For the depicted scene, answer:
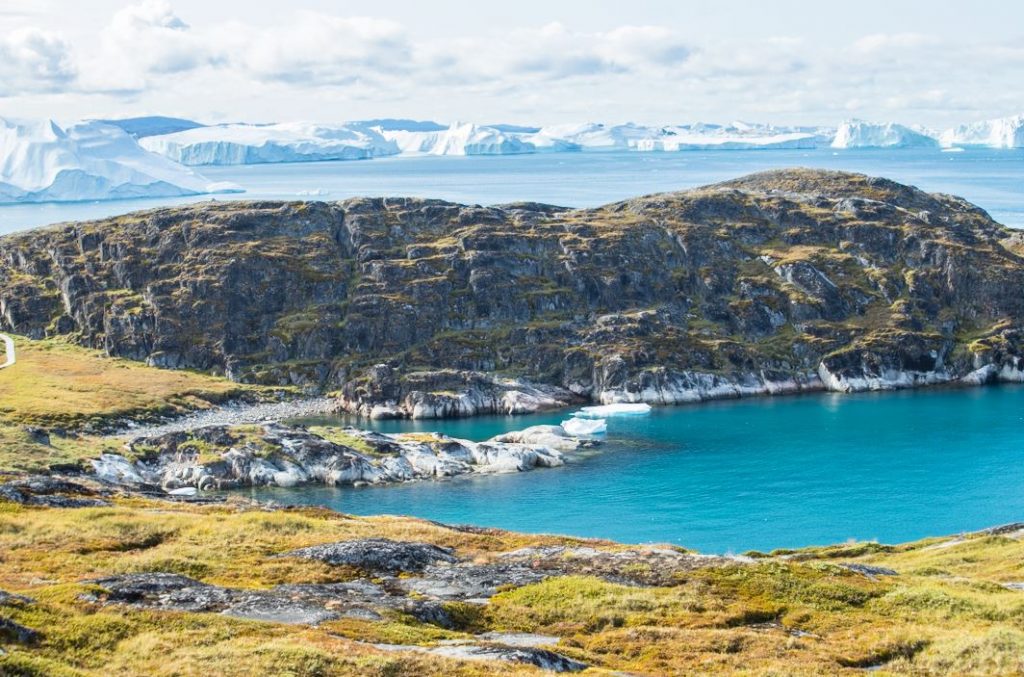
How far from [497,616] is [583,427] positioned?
10305 centimetres

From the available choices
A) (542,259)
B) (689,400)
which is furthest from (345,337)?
(689,400)

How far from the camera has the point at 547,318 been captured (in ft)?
602

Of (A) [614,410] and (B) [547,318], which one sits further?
(B) [547,318]

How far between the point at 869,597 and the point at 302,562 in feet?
76.7

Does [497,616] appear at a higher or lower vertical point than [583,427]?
higher

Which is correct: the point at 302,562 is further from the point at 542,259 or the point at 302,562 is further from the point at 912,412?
the point at 542,259

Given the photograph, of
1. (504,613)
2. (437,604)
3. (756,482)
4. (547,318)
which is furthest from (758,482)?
(437,604)

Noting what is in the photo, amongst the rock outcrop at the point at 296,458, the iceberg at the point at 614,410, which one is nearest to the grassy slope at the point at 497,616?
the rock outcrop at the point at 296,458

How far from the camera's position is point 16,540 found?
47.2 meters

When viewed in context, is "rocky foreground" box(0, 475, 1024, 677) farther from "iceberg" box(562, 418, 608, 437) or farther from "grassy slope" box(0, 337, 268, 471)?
"iceberg" box(562, 418, 608, 437)

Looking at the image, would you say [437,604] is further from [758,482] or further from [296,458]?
[296,458]

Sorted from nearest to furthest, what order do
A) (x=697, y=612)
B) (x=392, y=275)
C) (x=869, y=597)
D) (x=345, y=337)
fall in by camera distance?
(x=697, y=612), (x=869, y=597), (x=345, y=337), (x=392, y=275)

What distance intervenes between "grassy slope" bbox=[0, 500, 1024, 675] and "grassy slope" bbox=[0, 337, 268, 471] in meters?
65.5

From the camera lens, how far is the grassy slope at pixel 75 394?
11706cm
